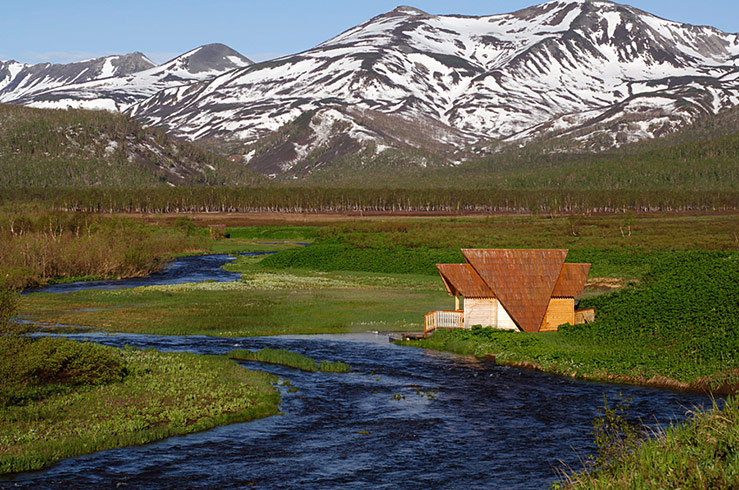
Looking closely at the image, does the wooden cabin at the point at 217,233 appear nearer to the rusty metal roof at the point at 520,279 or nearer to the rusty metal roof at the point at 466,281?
the rusty metal roof at the point at 466,281

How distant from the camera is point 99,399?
31984 mm

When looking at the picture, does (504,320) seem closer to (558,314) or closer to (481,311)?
(481,311)

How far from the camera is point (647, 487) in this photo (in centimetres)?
1706

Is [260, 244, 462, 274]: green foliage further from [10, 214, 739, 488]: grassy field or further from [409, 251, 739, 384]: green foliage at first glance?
[409, 251, 739, 384]: green foliage

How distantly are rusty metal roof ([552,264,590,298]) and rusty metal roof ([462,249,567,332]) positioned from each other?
A: 2.02ft

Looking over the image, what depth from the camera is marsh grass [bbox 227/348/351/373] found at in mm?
41594

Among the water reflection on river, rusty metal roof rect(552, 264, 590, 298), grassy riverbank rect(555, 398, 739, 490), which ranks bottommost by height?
the water reflection on river

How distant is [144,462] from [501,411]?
561 inches

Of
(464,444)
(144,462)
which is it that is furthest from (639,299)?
(144,462)

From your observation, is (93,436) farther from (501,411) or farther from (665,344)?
(665,344)

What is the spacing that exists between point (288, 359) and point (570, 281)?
18.7 meters

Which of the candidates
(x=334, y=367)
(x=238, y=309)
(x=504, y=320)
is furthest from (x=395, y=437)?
(x=238, y=309)

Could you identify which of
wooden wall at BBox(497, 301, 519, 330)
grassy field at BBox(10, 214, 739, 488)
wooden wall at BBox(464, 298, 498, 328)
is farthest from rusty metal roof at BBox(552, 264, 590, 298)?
wooden wall at BBox(464, 298, 498, 328)

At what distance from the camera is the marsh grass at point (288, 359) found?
41594 millimetres
